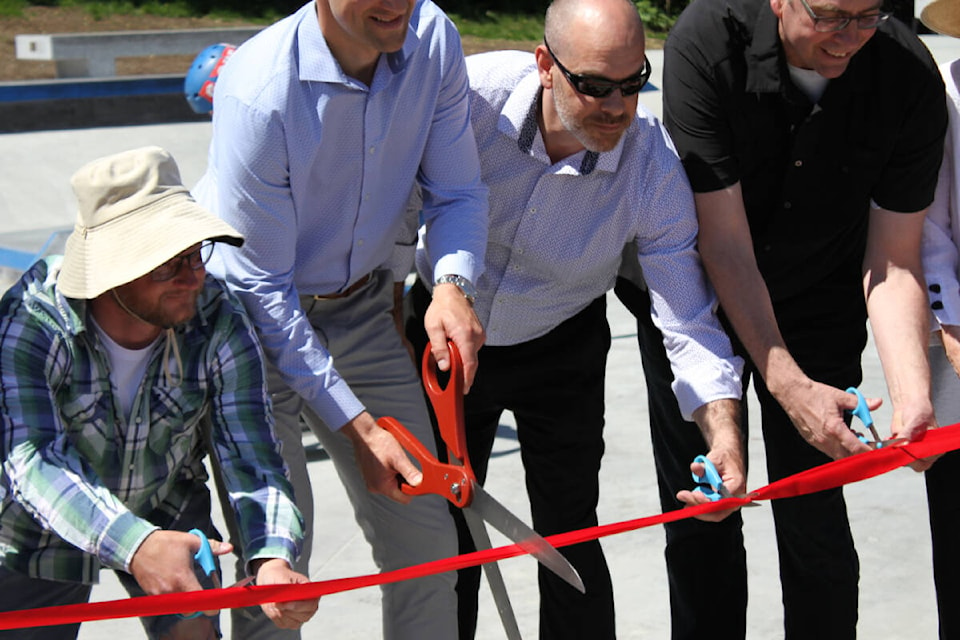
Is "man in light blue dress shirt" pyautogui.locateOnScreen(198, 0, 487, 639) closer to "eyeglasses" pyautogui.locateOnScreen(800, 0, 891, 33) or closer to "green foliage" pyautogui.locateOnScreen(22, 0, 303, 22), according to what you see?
"eyeglasses" pyautogui.locateOnScreen(800, 0, 891, 33)

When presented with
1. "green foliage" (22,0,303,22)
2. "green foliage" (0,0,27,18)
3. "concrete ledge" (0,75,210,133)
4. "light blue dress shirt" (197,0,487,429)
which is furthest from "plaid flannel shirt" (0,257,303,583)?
"green foliage" (0,0,27,18)

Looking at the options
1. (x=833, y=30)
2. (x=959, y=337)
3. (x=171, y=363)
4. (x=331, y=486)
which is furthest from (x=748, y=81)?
(x=331, y=486)

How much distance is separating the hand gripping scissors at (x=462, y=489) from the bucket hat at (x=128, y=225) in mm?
510

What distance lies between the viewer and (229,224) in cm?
268

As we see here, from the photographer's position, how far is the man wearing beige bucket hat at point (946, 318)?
3.13 m

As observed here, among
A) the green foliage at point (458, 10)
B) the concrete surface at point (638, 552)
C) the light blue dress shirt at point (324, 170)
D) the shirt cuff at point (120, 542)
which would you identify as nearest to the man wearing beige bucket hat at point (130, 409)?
the shirt cuff at point (120, 542)

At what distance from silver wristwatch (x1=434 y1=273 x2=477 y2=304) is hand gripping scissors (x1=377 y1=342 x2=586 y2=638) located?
196 millimetres

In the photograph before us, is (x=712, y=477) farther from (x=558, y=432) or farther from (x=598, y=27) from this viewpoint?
(x=598, y=27)

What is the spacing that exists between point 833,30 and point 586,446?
3.92 ft

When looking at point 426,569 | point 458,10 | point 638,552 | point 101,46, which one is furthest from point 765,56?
point 458,10

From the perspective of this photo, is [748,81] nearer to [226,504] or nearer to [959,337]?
[959,337]

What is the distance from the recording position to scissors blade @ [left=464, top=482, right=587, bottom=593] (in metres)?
2.49

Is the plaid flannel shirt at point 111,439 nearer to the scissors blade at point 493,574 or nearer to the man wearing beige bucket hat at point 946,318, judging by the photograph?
the scissors blade at point 493,574

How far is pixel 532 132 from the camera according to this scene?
302 centimetres
